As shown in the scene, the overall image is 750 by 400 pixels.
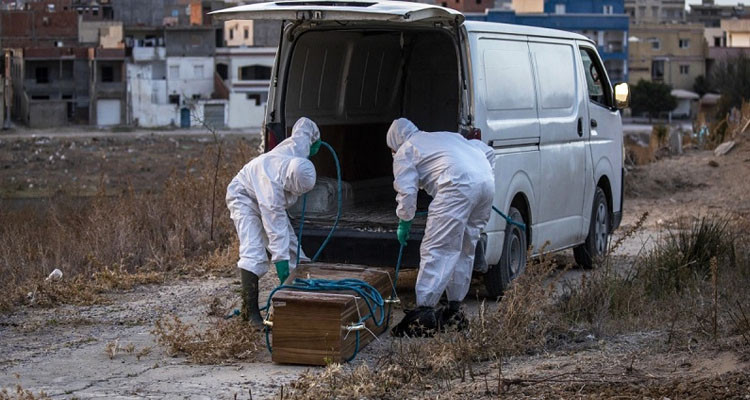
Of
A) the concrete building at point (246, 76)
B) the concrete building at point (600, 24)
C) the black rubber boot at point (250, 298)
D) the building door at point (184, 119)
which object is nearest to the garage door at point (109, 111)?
the building door at point (184, 119)

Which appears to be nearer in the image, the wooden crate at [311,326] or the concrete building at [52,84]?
the wooden crate at [311,326]

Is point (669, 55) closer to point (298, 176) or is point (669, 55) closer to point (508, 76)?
point (508, 76)

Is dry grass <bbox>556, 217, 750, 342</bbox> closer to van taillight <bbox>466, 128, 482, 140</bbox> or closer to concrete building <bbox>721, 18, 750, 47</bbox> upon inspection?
van taillight <bbox>466, 128, 482, 140</bbox>

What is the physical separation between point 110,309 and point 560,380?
476 centimetres

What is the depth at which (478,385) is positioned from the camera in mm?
7031

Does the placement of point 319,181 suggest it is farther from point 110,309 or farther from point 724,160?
point 724,160

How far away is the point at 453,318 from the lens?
8.85m

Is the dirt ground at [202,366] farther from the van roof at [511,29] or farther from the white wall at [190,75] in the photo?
the white wall at [190,75]

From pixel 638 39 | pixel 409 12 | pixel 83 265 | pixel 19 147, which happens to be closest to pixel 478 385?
pixel 409 12

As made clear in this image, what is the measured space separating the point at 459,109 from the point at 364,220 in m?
1.35

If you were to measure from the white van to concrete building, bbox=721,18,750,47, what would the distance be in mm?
95483

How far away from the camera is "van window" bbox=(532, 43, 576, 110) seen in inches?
439

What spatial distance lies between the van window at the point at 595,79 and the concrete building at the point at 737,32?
95.1m

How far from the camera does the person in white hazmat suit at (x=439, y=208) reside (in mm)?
8820
